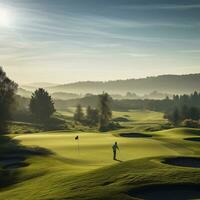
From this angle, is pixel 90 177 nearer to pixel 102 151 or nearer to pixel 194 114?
pixel 102 151

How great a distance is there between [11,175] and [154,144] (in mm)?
24006

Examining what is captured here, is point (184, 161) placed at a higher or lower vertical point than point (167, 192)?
higher

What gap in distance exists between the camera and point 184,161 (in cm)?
3338

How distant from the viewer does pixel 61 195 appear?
25141 millimetres

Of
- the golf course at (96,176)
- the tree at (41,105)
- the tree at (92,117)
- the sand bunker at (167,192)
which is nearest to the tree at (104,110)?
the tree at (92,117)

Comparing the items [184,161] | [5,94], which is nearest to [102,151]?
[184,161]

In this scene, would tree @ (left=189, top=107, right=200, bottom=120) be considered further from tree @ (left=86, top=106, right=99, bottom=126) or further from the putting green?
the putting green

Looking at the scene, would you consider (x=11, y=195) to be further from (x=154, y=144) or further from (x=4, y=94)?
(x=4, y=94)

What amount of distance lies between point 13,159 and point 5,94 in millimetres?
41136

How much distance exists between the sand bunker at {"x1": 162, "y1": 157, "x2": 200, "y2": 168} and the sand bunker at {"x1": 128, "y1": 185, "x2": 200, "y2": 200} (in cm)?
767

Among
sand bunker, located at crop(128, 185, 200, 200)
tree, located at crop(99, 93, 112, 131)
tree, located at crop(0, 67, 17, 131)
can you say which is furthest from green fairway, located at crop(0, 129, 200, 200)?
tree, located at crop(99, 93, 112, 131)

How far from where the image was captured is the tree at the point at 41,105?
425 ft

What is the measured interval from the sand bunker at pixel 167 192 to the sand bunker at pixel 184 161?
767 centimetres

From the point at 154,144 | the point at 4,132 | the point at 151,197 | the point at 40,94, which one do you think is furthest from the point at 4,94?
the point at 151,197
